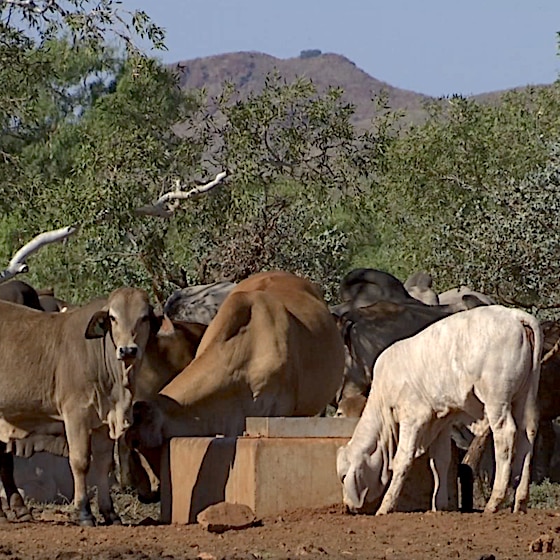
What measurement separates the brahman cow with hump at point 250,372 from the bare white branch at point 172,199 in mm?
5527

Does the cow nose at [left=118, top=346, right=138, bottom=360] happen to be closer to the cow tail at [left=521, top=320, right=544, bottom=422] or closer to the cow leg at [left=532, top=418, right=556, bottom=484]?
the cow tail at [left=521, top=320, right=544, bottom=422]

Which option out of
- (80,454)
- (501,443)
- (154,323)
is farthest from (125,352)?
(501,443)

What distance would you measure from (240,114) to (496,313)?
11.3 meters

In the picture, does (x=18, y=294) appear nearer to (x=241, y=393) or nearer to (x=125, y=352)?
(x=241, y=393)

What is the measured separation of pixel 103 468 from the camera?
995 cm

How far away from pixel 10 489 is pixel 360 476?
261 centimetres

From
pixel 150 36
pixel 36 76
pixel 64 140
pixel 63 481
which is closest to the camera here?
→ pixel 63 481

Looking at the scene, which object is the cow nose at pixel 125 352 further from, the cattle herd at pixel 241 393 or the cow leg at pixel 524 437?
the cow leg at pixel 524 437

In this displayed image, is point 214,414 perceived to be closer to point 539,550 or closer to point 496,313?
point 496,313

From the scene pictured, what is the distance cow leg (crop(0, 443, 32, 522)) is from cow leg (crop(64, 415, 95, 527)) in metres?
0.83

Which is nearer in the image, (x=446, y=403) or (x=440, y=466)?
(x=446, y=403)

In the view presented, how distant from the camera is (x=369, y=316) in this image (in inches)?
635

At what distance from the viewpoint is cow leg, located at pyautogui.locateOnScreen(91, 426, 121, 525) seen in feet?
32.1

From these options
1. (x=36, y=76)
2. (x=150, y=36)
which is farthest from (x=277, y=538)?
(x=36, y=76)
